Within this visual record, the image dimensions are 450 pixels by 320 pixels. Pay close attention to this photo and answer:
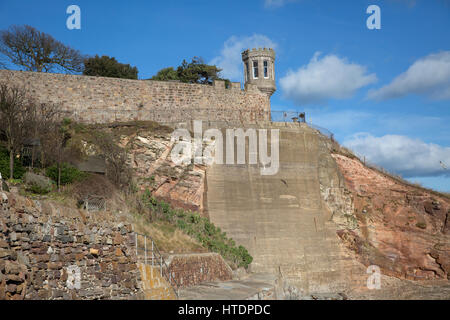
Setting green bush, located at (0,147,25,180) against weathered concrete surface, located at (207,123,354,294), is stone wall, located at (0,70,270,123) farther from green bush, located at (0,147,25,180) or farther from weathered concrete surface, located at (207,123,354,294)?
A: green bush, located at (0,147,25,180)

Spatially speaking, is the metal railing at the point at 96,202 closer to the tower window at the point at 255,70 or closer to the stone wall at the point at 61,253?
the stone wall at the point at 61,253

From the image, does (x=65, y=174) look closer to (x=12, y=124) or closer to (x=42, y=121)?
(x=12, y=124)

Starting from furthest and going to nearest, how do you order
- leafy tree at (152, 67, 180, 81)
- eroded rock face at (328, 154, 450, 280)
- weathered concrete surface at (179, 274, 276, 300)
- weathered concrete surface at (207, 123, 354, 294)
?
leafy tree at (152, 67, 180, 81)
eroded rock face at (328, 154, 450, 280)
weathered concrete surface at (207, 123, 354, 294)
weathered concrete surface at (179, 274, 276, 300)

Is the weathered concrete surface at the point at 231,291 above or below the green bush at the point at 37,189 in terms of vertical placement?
below

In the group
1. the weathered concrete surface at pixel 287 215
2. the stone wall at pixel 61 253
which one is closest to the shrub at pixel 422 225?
the weathered concrete surface at pixel 287 215

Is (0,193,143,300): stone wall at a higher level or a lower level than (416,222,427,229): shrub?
higher

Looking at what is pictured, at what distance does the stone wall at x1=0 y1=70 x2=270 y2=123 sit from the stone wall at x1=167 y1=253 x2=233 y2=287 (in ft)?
31.0

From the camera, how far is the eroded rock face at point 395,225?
28591 millimetres

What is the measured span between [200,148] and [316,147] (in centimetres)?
777

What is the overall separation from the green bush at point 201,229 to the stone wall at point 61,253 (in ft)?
30.2
